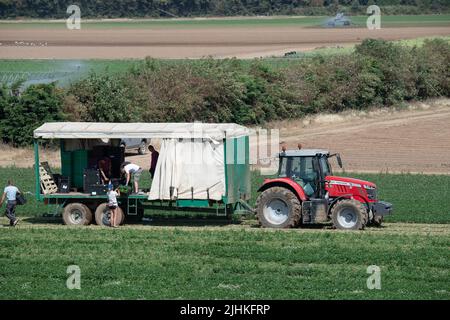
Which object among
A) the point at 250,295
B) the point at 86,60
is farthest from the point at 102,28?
the point at 250,295

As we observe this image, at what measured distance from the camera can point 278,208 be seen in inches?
1052

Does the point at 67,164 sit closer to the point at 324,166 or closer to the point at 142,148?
the point at 324,166

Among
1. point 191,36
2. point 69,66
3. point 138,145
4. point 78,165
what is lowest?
point 78,165

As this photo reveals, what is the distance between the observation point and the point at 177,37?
84812 mm

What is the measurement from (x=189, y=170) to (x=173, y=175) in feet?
1.38

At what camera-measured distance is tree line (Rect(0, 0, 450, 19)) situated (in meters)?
99.9

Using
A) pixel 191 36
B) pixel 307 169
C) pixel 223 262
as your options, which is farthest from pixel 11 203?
pixel 191 36

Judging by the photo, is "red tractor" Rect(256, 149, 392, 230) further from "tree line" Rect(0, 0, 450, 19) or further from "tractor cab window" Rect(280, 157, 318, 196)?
"tree line" Rect(0, 0, 450, 19)

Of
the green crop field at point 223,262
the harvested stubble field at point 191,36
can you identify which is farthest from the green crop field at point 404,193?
the harvested stubble field at point 191,36

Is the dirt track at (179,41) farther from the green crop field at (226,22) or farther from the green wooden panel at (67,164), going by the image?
the green wooden panel at (67,164)

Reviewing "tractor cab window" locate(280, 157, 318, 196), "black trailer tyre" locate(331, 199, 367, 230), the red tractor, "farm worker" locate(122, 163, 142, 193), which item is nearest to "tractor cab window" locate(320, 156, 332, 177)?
the red tractor

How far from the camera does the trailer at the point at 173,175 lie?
2714 centimetres
